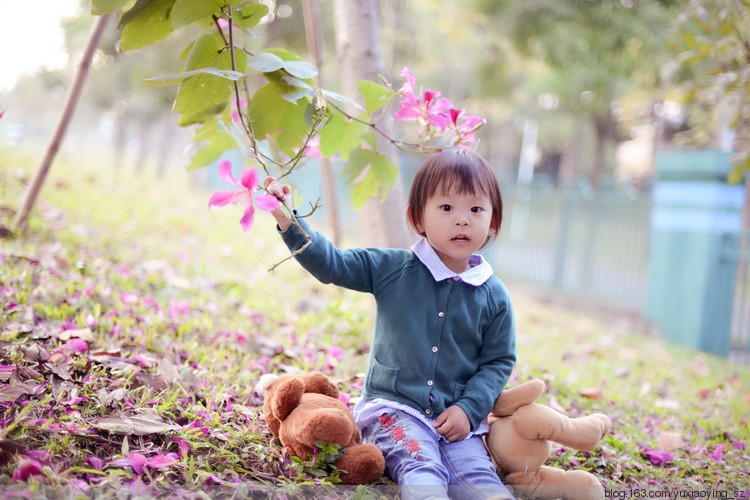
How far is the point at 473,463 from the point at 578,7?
22.4 ft

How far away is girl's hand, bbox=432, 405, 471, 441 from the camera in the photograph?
1607mm

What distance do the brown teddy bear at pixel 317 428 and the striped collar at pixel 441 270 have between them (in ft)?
1.66

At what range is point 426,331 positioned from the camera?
1.72 m

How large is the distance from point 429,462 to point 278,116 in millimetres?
1173

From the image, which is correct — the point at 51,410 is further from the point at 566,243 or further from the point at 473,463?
the point at 566,243

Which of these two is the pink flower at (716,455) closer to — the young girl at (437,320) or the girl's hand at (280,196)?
the young girl at (437,320)

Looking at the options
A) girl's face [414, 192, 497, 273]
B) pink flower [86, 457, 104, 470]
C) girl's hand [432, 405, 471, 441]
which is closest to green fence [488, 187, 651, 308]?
girl's face [414, 192, 497, 273]

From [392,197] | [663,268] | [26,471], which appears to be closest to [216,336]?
[392,197]

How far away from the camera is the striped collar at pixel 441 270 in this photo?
A: 1.76m

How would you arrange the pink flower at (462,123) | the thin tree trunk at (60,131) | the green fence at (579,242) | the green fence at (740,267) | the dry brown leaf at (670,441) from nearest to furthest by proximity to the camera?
the pink flower at (462,123) < the dry brown leaf at (670,441) < the thin tree trunk at (60,131) < the green fence at (740,267) < the green fence at (579,242)

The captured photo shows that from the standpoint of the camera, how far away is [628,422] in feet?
8.43

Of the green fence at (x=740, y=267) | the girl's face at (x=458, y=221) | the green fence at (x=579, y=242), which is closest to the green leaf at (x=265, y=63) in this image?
the girl's face at (x=458, y=221)

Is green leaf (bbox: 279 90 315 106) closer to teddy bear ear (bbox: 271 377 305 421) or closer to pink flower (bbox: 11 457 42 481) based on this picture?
teddy bear ear (bbox: 271 377 305 421)

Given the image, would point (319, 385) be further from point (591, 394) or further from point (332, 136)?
point (591, 394)
